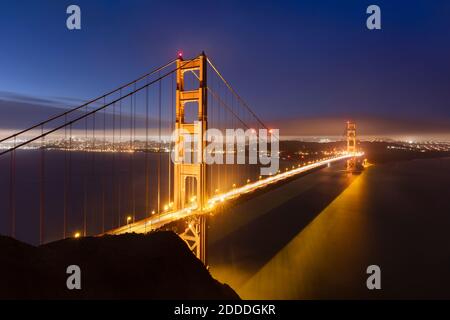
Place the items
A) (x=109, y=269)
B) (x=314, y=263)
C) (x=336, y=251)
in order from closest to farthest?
(x=109, y=269) < (x=314, y=263) < (x=336, y=251)

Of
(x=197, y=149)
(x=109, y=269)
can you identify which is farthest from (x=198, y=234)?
(x=109, y=269)

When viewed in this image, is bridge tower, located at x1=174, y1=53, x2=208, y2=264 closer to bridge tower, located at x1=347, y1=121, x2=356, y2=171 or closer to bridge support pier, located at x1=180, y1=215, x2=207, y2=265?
bridge support pier, located at x1=180, y1=215, x2=207, y2=265

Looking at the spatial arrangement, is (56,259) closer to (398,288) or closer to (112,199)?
(398,288)

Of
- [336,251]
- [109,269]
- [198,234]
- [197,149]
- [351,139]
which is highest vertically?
[351,139]

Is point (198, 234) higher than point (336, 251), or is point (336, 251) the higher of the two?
point (198, 234)

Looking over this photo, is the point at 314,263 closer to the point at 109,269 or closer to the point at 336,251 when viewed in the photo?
the point at 336,251
